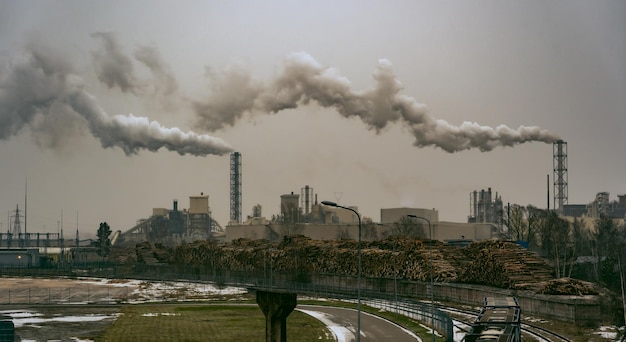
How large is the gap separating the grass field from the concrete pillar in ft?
90.2

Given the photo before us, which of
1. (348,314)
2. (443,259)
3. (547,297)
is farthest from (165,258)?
(547,297)

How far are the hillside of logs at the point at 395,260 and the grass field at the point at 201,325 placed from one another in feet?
38.5

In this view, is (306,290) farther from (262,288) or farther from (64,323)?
(64,323)

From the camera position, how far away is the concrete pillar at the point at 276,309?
110 feet

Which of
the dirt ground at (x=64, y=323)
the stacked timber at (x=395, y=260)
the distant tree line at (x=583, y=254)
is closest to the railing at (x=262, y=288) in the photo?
the stacked timber at (x=395, y=260)

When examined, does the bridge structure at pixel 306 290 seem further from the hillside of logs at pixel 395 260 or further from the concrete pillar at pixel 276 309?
the hillside of logs at pixel 395 260

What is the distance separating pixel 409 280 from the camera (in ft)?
328

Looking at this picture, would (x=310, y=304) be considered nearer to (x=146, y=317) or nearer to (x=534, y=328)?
(x=146, y=317)

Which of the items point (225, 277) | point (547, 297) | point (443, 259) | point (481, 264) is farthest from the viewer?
point (225, 277)

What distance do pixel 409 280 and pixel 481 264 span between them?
1273 centimetres

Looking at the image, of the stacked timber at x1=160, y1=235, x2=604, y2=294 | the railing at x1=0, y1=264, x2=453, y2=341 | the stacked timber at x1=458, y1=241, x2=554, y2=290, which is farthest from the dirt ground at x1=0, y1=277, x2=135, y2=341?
the stacked timber at x1=458, y1=241, x2=554, y2=290

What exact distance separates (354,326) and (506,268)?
73.4 ft

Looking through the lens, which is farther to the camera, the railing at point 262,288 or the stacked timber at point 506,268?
the railing at point 262,288

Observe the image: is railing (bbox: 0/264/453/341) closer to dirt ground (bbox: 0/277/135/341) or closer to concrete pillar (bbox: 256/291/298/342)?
dirt ground (bbox: 0/277/135/341)
